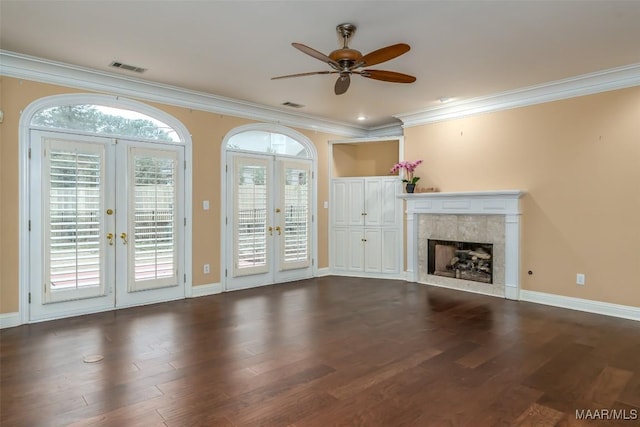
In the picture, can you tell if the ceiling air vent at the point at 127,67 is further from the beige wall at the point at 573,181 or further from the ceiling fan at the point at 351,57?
the beige wall at the point at 573,181

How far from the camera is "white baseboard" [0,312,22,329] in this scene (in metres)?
4.02

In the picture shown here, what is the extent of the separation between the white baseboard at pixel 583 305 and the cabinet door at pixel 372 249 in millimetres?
2375

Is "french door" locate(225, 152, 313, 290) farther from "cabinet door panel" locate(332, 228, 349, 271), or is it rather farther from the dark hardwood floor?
the dark hardwood floor

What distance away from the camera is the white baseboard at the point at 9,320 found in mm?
4016

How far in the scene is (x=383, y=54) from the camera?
10.1ft

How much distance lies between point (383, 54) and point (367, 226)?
4122 millimetres

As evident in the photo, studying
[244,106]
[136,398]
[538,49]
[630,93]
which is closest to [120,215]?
[244,106]

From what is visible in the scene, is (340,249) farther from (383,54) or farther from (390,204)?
(383,54)

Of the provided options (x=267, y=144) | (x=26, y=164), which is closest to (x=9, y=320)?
(x=26, y=164)

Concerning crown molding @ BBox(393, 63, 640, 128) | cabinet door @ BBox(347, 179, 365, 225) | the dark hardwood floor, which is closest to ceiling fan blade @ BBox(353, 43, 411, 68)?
the dark hardwood floor

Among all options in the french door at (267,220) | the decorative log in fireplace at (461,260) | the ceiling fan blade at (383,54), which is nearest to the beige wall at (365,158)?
the french door at (267,220)

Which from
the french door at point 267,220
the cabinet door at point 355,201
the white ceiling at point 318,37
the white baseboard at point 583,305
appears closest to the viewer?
the white ceiling at point 318,37

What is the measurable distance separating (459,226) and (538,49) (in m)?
2.75

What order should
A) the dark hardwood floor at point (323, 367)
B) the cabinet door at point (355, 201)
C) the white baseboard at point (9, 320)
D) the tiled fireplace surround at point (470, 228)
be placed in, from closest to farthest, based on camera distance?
the dark hardwood floor at point (323, 367) < the white baseboard at point (9, 320) < the tiled fireplace surround at point (470, 228) < the cabinet door at point (355, 201)
